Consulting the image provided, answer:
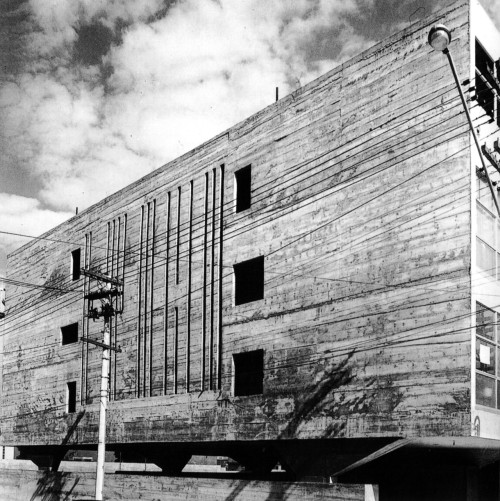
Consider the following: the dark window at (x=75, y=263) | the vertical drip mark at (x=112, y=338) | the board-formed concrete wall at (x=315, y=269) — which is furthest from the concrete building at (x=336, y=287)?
the dark window at (x=75, y=263)

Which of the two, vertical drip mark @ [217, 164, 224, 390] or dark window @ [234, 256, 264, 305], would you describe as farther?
vertical drip mark @ [217, 164, 224, 390]

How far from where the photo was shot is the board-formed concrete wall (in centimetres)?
1766

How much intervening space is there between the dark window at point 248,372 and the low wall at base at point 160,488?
9.55ft

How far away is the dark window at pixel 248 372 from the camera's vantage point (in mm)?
22609

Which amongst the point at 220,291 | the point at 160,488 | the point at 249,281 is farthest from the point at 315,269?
the point at 160,488

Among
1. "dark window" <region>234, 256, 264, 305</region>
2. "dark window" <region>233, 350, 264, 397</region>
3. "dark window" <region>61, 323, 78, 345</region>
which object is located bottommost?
"dark window" <region>233, 350, 264, 397</region>

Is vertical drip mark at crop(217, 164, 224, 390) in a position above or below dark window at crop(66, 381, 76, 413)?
above

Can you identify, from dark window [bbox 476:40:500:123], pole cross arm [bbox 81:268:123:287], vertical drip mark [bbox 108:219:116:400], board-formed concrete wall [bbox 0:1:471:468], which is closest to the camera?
board-formed concrete wall [bbox 0:1:471:468]

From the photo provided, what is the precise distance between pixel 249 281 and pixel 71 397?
1327cm

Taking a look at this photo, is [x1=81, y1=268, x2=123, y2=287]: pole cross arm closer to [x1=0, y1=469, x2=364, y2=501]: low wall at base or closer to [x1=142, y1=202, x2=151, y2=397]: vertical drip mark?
Result: [x1=142, y1=202, x2=151, y2=397]: vertical drip mark

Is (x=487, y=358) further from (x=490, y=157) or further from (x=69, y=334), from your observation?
(x=69, y=334)

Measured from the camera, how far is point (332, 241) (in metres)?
20.4

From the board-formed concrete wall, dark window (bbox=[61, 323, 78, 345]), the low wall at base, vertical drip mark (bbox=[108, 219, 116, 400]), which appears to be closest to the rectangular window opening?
the board-formed concrete wall

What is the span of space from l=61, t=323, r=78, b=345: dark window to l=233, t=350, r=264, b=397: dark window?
1221cm
